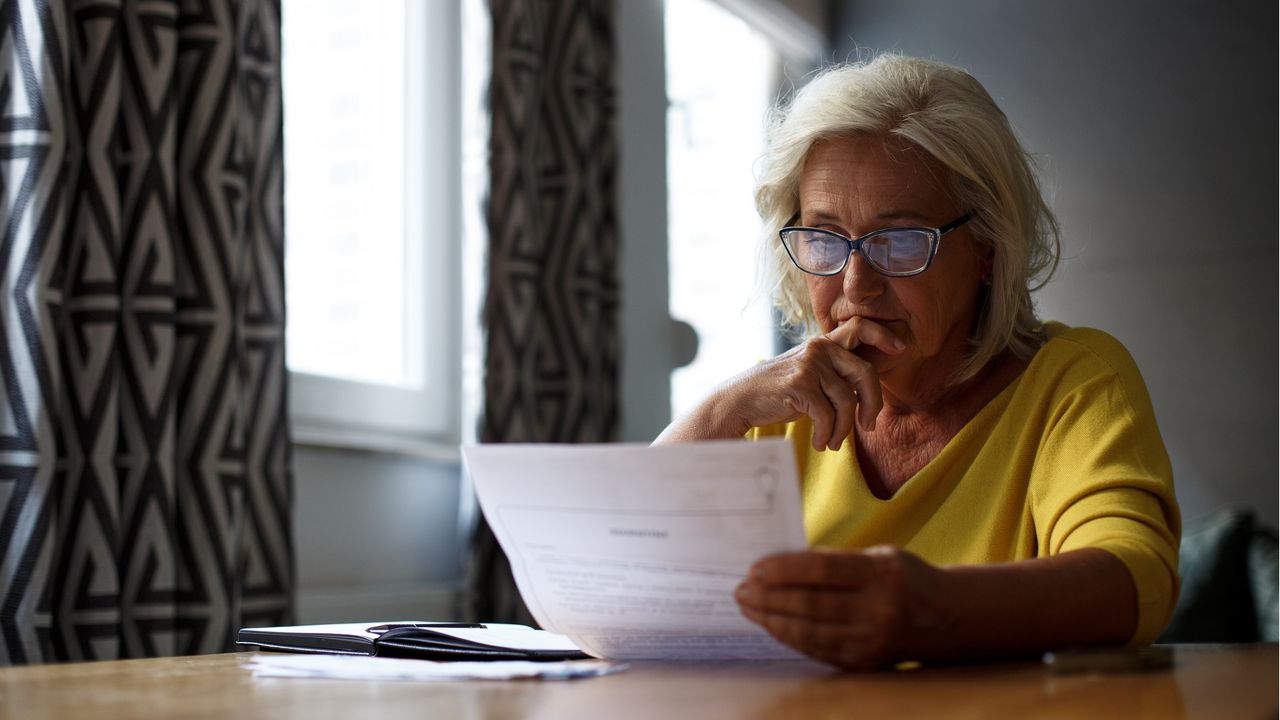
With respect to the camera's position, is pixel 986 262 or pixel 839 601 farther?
pixel 986 262

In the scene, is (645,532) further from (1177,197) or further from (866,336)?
(1177,197)

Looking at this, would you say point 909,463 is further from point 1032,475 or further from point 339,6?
point 339,6

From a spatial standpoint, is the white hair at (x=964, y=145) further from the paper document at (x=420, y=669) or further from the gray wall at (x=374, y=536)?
the gray wall at (x=374, y=536)

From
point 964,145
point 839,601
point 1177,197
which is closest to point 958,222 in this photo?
point 964,145

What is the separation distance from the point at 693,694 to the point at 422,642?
319 mm

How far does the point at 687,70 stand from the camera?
4035 millimetres

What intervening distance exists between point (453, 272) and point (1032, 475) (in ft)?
6.20

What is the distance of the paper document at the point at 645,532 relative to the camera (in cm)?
78

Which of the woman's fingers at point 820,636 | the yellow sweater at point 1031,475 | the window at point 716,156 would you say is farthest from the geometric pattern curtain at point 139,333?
the window at point 716,156

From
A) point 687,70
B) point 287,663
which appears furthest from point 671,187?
point 287,663

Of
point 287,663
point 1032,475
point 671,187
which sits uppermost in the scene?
point 671,187

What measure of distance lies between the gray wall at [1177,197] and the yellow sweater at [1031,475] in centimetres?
253

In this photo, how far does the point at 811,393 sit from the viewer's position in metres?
1.38

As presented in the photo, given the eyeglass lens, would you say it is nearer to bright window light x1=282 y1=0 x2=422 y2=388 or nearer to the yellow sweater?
the yellow sweater
